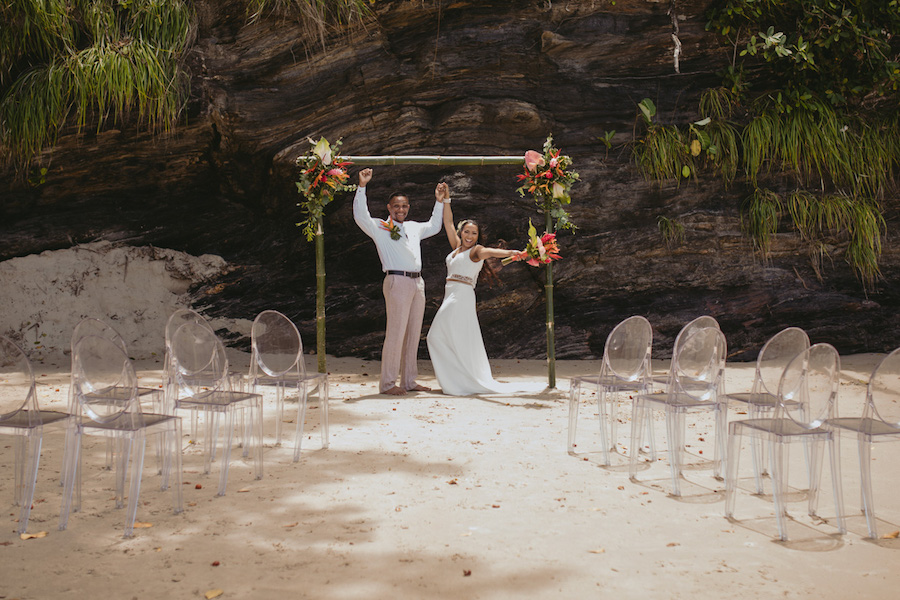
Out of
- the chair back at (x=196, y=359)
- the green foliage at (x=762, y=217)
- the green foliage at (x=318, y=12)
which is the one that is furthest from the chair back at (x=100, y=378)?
the green foliage at (x=762, y=217)

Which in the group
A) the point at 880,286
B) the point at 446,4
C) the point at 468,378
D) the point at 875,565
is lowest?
the point at 875,565

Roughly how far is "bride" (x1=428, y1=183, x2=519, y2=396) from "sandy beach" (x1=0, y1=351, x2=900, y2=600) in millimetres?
1653

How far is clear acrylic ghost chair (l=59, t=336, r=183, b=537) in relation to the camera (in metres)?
3.17

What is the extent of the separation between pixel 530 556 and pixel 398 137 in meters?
6.49

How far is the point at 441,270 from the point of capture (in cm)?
880

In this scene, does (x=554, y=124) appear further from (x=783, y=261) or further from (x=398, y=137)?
(x=783, y=261)

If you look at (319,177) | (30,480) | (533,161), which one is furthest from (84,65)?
(30,480)

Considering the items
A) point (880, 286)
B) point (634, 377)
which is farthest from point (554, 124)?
point (634, 377)

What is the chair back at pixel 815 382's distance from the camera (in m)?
3.29

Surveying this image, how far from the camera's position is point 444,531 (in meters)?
3.19

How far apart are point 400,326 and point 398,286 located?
0.36 m

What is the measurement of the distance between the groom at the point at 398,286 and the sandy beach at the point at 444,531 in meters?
1.71

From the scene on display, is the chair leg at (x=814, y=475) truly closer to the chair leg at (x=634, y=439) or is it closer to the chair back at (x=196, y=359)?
the chair leg at (x=634, y=439)

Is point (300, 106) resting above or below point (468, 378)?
above
